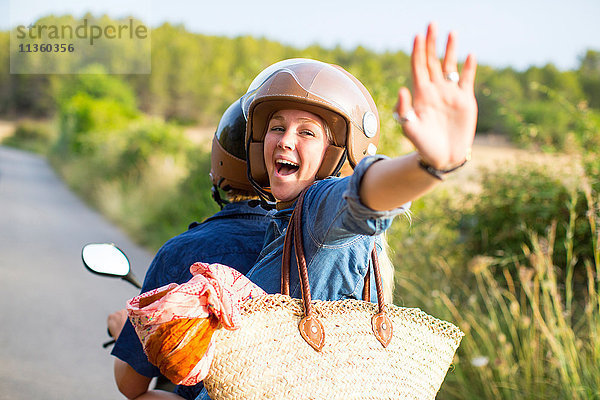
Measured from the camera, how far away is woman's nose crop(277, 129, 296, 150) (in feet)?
5.74

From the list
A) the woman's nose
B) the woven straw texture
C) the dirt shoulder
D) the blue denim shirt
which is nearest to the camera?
the woven straw texture

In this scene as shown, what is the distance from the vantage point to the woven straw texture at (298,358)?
142cm

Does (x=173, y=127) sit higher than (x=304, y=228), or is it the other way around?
(x=304, y=228)

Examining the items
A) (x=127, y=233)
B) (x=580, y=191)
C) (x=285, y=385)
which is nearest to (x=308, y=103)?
(x=285, y=385)

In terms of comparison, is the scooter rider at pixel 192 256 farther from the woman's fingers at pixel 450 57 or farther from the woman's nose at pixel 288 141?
the woman's fingers at pixel 450 57

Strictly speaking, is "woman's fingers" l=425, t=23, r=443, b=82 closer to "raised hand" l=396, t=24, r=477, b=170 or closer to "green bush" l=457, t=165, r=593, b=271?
"raised hand" l=396, t=24, r=477, b=170

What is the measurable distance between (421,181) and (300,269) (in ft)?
1.38

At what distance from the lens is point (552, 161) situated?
509 centimetres

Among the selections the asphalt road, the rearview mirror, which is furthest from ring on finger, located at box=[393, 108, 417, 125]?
the asphalt road

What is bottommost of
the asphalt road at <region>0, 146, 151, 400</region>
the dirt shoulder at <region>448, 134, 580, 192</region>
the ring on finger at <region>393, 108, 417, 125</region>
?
the asphalt road at <region>0, 146, 151, 400</region>

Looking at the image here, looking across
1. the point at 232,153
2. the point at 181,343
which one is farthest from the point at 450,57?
the point at 232,153

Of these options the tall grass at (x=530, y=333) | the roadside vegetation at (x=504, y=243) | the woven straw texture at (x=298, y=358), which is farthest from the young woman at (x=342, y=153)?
the tall grass at (x=530, y=333)

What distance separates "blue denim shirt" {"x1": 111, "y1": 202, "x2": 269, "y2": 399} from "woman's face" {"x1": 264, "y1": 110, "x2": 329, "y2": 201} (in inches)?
13.9

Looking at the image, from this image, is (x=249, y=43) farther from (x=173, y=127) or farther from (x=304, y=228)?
(x=304, y=228)
